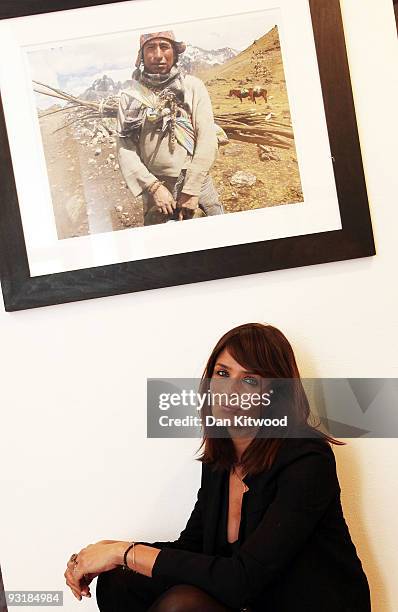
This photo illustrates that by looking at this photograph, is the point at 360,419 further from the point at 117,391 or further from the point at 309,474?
the point at 117,391

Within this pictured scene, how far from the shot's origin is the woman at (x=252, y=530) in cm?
164

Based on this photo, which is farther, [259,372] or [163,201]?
[163,201]

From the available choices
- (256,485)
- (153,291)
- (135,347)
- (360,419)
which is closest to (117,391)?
(135,347)

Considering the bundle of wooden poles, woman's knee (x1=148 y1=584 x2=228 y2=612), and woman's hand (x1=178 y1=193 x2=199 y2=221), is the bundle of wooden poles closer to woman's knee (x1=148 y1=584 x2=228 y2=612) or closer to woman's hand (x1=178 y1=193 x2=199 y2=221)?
woman's hand (x1=178 y1=193 x2=199 y2=221)

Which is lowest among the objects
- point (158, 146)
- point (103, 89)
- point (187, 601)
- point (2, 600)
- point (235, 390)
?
point (2, 600)

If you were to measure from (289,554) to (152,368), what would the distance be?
576 millimetres

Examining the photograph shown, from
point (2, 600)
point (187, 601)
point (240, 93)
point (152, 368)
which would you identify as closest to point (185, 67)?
point (240, 93)

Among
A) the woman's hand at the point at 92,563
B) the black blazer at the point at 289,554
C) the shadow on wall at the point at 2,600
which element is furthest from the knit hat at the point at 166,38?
the shadow on wall at the point at 2,600

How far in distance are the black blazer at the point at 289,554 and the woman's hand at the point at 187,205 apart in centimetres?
59

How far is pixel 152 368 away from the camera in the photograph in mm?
1994

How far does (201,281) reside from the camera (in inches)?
77.1

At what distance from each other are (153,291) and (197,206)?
23 cm

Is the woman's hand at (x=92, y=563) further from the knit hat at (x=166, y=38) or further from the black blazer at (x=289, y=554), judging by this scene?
the knit hat at (x=166, y=38)

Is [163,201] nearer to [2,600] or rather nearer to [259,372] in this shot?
[259,372]
